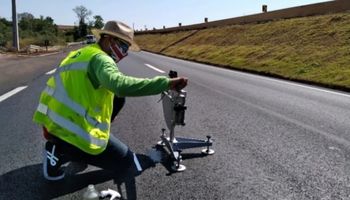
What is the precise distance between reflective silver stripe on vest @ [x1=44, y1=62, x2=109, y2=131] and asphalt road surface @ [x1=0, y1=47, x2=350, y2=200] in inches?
25.0

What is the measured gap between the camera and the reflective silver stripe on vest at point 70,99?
421 centimetres

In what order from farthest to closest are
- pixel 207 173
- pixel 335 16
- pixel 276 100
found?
pixel 335 16
pixel 276 100
pixel 207 173

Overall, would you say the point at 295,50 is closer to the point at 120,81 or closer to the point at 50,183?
the point at 50,183

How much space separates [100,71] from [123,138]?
115 inches

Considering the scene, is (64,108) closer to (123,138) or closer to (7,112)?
(123,138)

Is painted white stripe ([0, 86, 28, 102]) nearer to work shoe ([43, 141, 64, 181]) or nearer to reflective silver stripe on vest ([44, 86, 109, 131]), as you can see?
work shoe ([43, 141, 64, 181])

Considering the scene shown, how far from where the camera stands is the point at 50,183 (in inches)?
185

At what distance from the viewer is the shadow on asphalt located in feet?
14.5

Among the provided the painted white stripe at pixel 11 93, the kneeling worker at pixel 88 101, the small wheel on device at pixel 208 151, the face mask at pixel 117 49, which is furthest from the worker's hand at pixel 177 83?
the painted white stripe at pixel 11 93

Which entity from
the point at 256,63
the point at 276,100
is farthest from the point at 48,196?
the point at 256,63

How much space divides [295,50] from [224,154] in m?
22.3

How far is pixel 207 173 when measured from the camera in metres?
5.13

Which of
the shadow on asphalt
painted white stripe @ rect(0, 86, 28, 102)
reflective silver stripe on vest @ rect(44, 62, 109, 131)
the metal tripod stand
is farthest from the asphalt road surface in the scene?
reflective silver stripe on vest @ rect(44, 62, 109, 131)

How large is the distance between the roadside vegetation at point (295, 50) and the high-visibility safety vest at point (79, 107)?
38.4 ft
